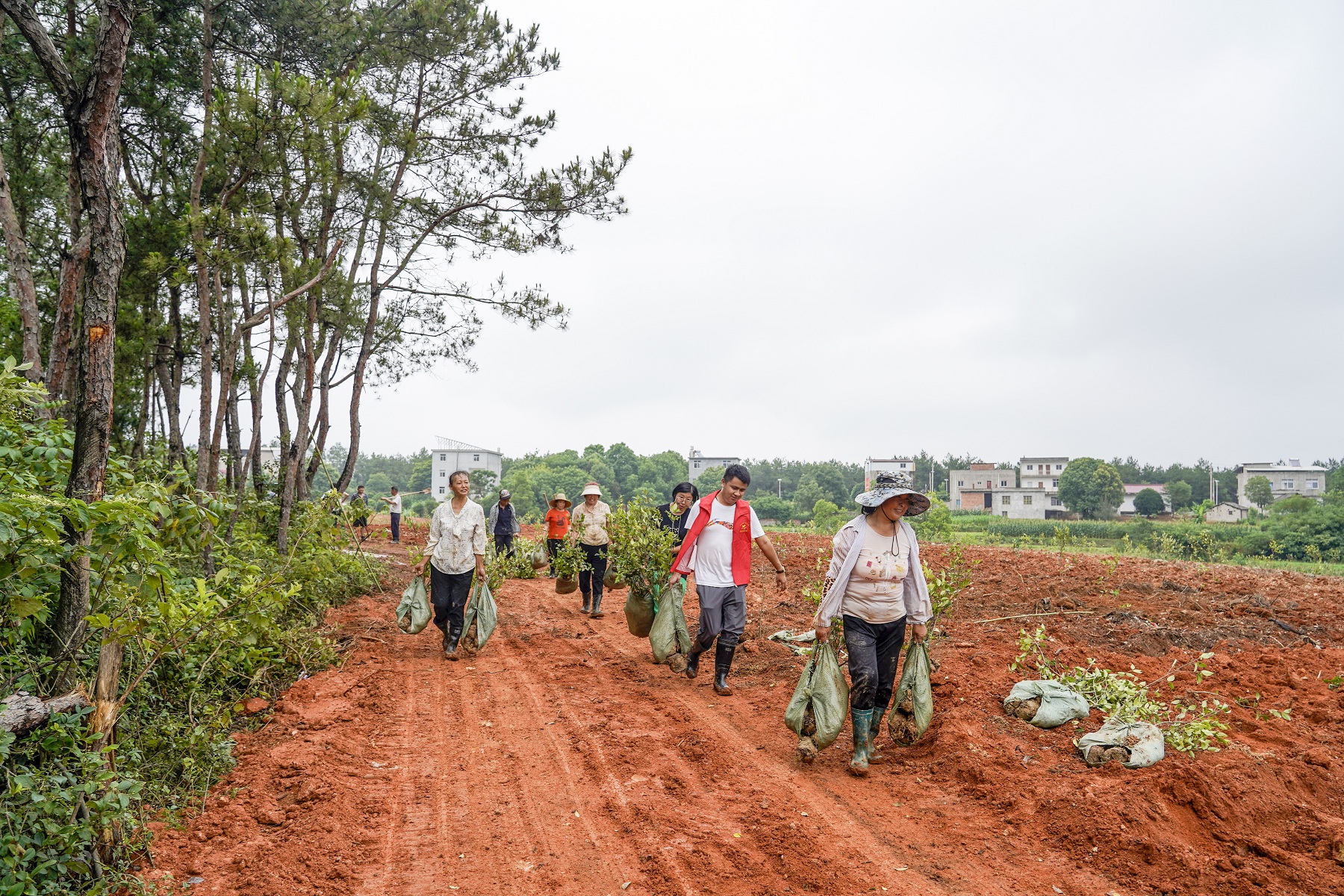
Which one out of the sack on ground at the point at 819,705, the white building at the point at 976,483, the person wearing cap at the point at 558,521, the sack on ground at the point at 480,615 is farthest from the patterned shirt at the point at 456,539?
the white building at the point at 976,483

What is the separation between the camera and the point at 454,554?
24.7ft

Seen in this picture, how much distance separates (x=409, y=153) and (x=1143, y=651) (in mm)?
10928

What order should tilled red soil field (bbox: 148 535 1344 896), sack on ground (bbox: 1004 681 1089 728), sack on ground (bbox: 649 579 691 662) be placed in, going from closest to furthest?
tilled red soil field (bbox: 148 535 1344 896)
sack on ground (bbox: 1004 681 1089 728)
sack on ground (bbox: 649 579 691 662)

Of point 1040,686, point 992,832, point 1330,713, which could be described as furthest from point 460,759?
point 1330,713

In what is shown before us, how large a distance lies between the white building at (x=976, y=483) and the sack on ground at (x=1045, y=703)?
7481 centimetres

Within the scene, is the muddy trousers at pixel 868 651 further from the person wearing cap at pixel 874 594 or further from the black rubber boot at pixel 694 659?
the black rubber boot at pixel 694 659

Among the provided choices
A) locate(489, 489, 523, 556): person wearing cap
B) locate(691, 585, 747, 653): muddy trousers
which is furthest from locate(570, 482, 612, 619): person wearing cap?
locate(489, 489, 523, 556): person wearing cap

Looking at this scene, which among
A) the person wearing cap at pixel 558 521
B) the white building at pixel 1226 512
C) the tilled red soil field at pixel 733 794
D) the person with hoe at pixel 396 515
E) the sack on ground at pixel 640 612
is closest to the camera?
the tilled red soil field at pixel 733 794

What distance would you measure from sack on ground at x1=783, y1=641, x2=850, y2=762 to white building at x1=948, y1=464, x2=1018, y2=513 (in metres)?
75.8

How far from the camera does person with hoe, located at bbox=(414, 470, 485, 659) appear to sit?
7.52 metres

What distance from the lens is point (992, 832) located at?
4.00m

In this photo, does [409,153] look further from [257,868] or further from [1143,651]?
[1143,651]

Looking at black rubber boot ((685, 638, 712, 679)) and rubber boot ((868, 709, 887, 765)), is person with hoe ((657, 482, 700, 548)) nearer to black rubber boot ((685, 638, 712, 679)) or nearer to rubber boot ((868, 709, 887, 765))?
black rubber boot ((685, 638, 712, 679))

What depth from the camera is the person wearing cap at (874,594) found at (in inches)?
188
